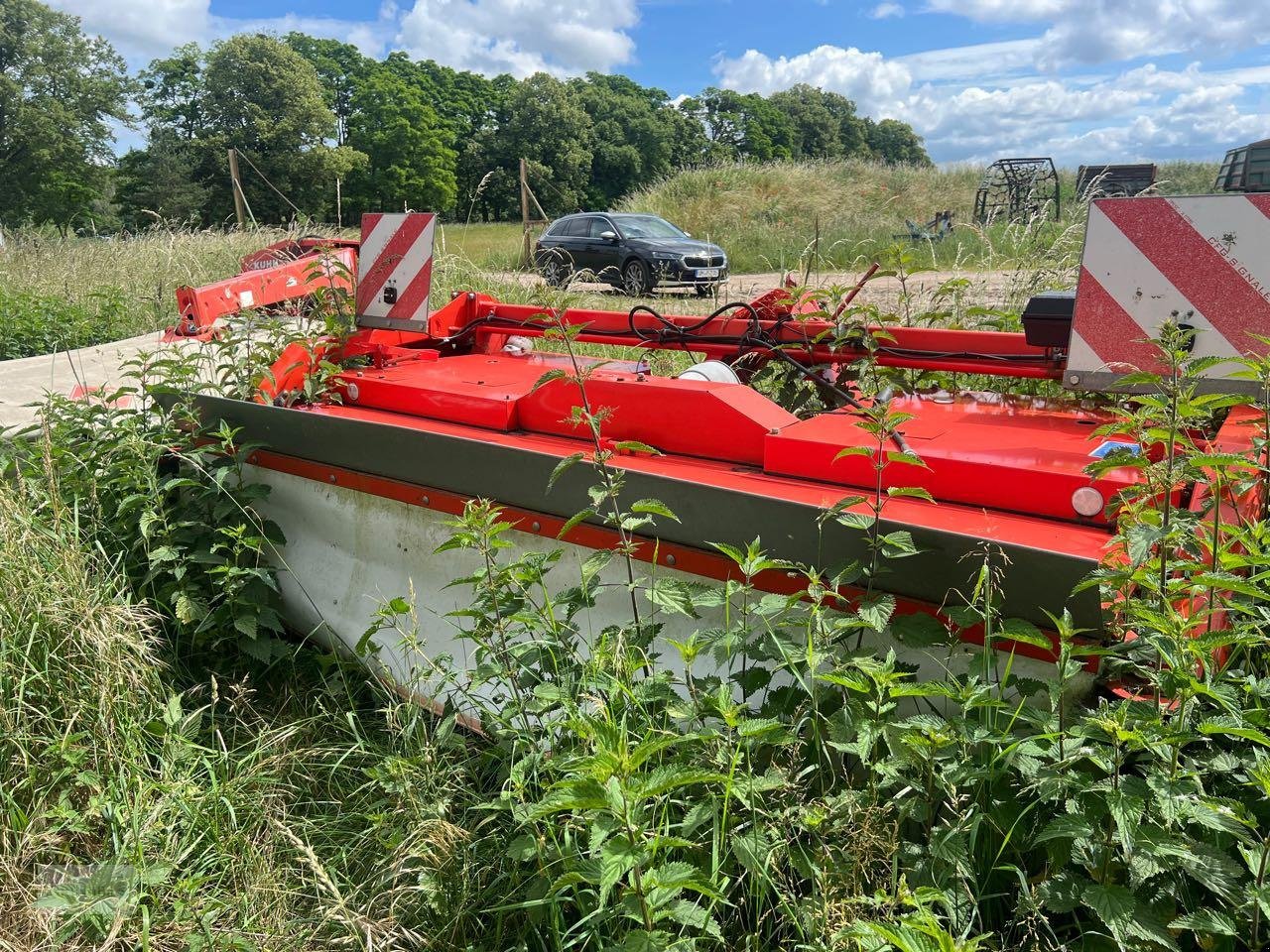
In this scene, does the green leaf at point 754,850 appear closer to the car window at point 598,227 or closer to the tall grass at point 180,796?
the tall grass at point 180,796

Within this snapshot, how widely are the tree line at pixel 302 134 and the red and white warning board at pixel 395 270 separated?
26.2m

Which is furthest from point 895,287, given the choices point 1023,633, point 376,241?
point 1023,633

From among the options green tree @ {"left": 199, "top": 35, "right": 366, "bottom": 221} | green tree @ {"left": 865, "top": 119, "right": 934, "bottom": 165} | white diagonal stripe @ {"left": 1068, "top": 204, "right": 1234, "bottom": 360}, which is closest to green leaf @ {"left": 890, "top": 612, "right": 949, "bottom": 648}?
white diagonal stripe @ {"left": 1068, "top": 204, "right": 1234, "bottom": 360}

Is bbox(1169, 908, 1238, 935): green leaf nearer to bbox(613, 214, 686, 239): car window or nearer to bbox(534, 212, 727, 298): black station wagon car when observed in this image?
bbox(534, 212, 727, 298): black station wagon car

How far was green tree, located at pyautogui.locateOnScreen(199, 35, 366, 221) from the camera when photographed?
148 ft

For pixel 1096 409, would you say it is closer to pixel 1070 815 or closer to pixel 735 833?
pixel 1070 815

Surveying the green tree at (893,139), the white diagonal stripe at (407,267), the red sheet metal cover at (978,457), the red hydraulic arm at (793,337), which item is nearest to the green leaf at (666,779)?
the red sheet metal cover at (978,457)

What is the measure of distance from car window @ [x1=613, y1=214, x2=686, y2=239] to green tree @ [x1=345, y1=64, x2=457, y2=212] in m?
38.8

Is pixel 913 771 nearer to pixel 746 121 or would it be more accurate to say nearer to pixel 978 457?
pixel 978 457

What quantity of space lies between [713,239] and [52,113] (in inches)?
1483

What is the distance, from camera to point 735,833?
5.77 feet

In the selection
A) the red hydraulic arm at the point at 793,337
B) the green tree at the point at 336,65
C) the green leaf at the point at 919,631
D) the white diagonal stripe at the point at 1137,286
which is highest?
the green tree at the point at 336,65

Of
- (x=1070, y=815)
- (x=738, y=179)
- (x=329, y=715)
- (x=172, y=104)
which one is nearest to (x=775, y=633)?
(x=1070, y=815)

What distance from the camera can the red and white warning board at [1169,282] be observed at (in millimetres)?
2174
